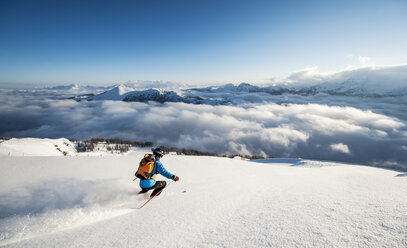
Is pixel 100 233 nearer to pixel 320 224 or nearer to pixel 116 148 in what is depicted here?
pixel 320 224

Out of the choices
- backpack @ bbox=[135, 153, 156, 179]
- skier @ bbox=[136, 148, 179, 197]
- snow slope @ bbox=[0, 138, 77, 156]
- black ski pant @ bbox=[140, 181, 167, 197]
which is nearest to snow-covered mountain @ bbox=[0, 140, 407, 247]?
black ski pant @ bbox=[140, 181, 167, 197]

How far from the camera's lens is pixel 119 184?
6.97 meters

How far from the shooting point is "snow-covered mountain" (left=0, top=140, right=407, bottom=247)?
3189mm

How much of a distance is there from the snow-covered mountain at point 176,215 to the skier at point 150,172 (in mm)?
393

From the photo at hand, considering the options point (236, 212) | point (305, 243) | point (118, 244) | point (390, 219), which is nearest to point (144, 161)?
point (118, 244)

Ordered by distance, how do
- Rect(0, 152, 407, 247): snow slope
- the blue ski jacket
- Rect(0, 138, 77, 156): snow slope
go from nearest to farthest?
1. Rect(0, 152, 407, 247): snow slope
2. the blue ski jacket
3. Rect(0, 138, 77, 156): snow slope

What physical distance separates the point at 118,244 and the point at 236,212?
2956 mm

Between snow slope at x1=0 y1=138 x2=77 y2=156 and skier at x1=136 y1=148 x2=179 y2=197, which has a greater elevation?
skier at x1=136 y1=148 x2=179 y2=197

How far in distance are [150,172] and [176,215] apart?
92.5 inches

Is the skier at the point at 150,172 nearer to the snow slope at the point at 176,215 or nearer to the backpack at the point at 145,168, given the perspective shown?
the backpack at the point at 145,168

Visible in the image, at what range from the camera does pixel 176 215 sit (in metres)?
4.62

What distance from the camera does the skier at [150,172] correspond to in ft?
21.0

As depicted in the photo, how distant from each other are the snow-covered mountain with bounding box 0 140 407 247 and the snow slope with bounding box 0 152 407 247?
0.02 meters

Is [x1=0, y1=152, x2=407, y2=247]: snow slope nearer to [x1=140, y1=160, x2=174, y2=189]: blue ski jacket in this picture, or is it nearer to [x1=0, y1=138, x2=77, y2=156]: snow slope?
[x1=140, y1=160, x2=174, y2=189]: blue ski jacket
